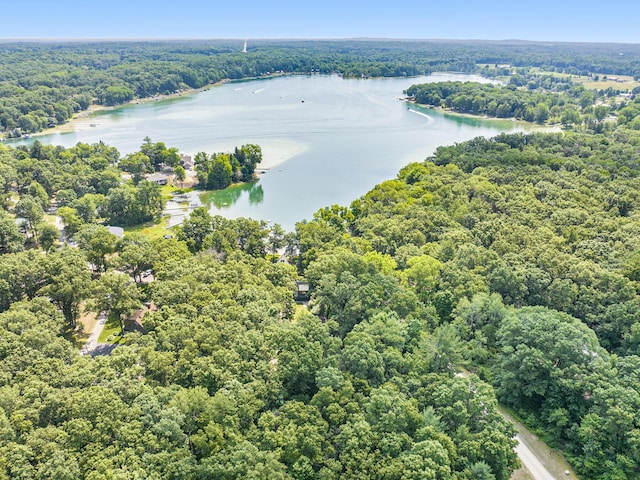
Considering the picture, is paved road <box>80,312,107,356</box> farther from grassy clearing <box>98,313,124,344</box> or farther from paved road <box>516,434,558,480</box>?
paved road <box>516,434,558,480</box>

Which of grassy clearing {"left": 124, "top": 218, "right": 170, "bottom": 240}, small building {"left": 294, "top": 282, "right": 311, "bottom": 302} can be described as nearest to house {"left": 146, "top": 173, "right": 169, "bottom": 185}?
grassy clearing {"left": 124, "top": 218, "right": 170, "bottom": 240}

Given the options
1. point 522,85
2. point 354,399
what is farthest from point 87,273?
point 522,85

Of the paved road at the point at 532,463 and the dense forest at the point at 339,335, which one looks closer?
the dense forest at the point at 339,335

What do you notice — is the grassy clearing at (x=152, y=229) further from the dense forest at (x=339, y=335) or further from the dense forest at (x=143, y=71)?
the dense forest at (x=143, y=71)

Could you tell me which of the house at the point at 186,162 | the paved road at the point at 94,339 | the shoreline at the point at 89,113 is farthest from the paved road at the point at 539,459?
the shoreline at the point at 89,113

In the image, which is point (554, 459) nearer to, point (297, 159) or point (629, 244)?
point (629, 244)
